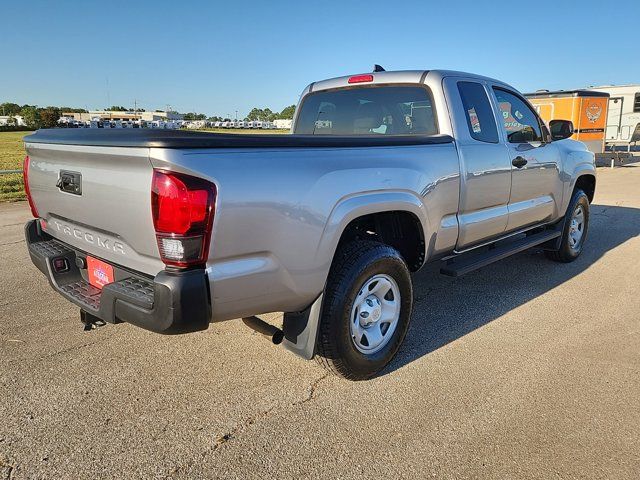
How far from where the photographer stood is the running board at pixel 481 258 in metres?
3.66

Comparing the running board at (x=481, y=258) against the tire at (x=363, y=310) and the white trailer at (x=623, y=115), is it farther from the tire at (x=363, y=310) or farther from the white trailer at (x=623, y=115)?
the white trailer at (x=623, y=115)

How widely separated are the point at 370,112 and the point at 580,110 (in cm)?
1505

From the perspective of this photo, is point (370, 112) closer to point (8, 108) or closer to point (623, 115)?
point (623, 115)

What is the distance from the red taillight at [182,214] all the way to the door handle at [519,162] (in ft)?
9.72

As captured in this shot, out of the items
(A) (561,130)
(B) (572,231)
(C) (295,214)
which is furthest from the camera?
(B) (572,231)

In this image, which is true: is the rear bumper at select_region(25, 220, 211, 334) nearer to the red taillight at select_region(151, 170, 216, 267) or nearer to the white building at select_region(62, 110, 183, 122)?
the red taillight at select_region(151, 170, 216, 267)

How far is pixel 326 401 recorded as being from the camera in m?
2.77

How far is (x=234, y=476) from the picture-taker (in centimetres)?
217

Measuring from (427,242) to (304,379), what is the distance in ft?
4.05

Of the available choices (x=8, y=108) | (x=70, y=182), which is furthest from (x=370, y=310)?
(x=8, y=108)

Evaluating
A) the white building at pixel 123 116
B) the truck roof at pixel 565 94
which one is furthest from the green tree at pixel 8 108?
the truck roof at pixel 565 94

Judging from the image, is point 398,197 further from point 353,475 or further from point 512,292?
point 512,292

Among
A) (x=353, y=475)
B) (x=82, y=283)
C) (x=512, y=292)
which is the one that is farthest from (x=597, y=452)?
(x=82, y=283)

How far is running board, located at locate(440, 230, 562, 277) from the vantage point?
12.0 feet
